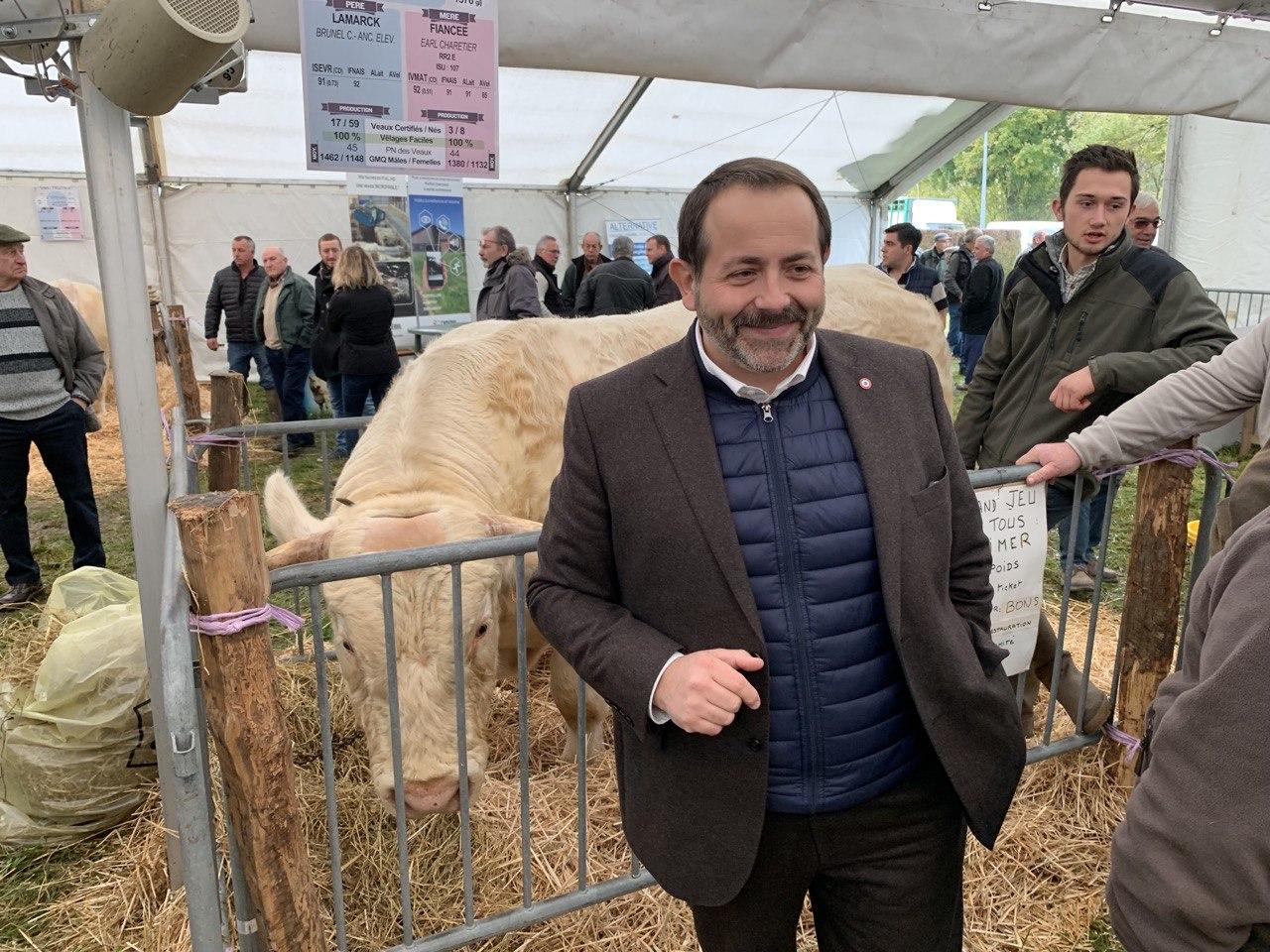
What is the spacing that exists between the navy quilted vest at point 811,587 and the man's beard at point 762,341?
97mm

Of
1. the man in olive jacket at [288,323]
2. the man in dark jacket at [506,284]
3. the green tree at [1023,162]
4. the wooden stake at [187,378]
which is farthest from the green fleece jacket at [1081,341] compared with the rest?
the green tree at [1023,162]

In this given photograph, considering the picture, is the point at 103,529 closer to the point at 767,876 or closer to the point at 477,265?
the point at 767,876

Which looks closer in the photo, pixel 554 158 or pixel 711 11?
pixel 711 11

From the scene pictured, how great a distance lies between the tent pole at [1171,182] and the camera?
881cm

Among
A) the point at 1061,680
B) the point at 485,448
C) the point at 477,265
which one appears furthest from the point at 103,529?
the point at 477,265

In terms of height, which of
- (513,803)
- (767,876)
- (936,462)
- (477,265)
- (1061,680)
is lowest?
(513,803)

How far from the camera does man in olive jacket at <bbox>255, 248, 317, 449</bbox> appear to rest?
984 cm

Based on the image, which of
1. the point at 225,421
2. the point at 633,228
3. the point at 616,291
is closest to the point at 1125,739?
the point at 225,421

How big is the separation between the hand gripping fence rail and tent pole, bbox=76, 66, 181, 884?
9.4 inches

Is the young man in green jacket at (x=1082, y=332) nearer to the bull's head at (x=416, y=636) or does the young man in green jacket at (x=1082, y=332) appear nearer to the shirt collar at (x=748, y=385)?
the shirt collar at (x=748, y=385)

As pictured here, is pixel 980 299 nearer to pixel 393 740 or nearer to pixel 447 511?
pixel 447 511

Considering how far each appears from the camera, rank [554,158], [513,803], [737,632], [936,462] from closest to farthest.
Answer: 1. [737,632]
2. [936,462]
3. [513,803]
4. [554,158]

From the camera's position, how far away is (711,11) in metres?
2.96

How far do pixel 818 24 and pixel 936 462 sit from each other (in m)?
2.06
